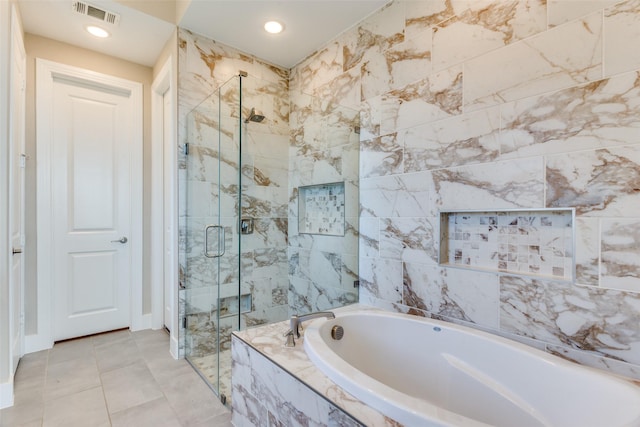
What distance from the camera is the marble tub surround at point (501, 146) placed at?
4.02 ft

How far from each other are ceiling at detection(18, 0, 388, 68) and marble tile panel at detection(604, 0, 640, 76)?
50.4 inches

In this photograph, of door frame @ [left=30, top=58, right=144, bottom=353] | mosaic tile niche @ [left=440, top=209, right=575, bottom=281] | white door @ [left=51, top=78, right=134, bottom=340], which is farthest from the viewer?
white door @ [left=51, top=78, right=134, bottom=340]

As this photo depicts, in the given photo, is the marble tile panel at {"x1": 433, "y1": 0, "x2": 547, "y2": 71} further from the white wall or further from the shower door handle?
the white wall

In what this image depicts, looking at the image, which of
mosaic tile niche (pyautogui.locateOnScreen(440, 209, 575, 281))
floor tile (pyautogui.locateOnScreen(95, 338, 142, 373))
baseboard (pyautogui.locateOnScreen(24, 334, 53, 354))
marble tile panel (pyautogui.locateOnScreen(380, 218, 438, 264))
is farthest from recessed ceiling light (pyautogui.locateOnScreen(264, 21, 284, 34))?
baseboard (pyautogui.locateOnScreen(24, 334, 53, 354))

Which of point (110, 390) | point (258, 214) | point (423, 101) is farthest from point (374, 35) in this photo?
point (110, 390)

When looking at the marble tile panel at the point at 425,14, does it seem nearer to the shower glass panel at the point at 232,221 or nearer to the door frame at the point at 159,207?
the shower glass panel at the point at 232,221

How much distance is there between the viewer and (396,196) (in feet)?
6.55

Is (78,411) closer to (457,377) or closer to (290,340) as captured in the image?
(290,340)

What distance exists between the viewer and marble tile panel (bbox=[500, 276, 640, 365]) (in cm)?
121

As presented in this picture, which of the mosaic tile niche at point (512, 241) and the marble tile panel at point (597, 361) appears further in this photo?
the mosaic tile niche at point (512, 241)

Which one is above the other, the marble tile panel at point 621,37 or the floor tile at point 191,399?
the marble tile panel at point 621,37

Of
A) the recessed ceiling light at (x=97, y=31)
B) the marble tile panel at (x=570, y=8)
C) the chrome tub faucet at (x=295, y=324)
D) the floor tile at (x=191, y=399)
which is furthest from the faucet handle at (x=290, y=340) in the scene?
the recessed ceiling light at (x=97, y=31)

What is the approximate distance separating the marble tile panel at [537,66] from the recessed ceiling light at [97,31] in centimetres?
267

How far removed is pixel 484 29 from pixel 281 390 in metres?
1.95
